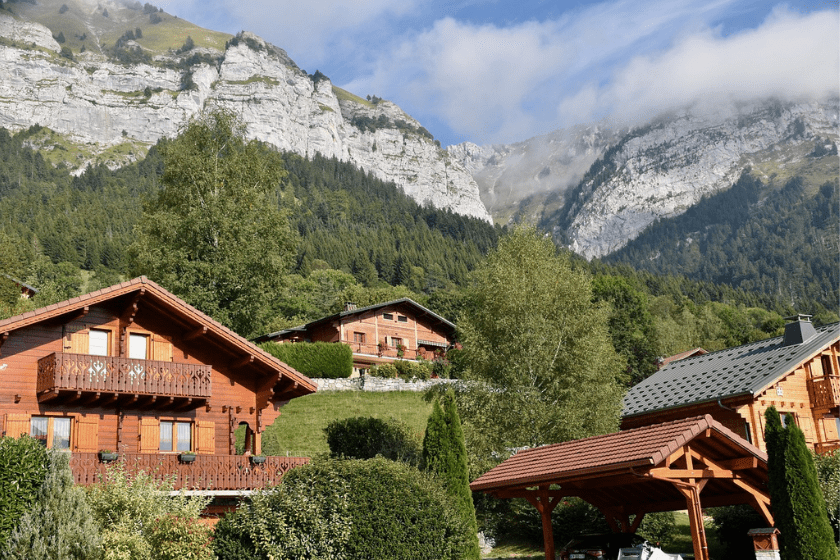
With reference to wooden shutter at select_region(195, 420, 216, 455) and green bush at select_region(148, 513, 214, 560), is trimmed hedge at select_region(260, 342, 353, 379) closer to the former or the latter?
wooden shutter at select_region(195, 420, 216, 455)

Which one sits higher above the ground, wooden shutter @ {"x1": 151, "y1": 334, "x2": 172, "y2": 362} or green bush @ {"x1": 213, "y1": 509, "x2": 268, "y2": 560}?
wooden shutter @ {"x1": 151, "y1": 334, "x2": 172, "y2": 362}

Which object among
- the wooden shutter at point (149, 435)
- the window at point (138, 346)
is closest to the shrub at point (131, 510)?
the wooden shutter at point (149, 435)

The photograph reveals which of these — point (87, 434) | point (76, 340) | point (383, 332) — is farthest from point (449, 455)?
point (383, 332)

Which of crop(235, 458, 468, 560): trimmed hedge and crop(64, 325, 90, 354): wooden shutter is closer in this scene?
crop(235, 458, 468, 560): trimmed hedge

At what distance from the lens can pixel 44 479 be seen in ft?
53.1

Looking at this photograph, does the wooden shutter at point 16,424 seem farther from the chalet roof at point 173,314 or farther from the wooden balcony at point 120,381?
the chalet roof at point 173,314

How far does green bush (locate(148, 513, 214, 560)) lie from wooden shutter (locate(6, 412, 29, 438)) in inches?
290

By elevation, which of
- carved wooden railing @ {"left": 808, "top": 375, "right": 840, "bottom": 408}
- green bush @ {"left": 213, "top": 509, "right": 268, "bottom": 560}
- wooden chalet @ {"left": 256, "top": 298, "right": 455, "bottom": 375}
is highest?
wooden chalet @ {"left": 256, "top": 298, "right": 455, "bottom": 375}

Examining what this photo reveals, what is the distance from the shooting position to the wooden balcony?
22.3 m

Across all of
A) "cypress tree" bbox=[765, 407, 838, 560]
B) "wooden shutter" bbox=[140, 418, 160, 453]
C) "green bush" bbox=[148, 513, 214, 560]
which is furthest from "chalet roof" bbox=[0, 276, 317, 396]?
"cypress tree" bbox=[765, 407, 838, 560]

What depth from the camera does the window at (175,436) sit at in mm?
25094

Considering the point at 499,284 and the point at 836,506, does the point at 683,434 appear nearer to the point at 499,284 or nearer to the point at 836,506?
the point at 836,506

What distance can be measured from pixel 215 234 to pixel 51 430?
44.7ft

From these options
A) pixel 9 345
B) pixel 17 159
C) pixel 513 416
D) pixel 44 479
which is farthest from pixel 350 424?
pixel 17 159
